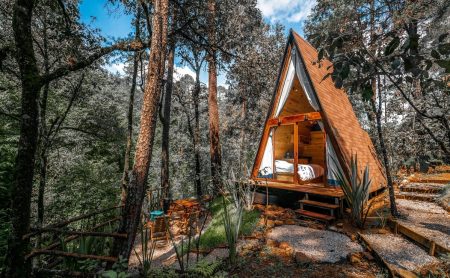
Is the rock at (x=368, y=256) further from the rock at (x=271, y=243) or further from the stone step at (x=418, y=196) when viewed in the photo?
the stone step at (x=418, y=196)

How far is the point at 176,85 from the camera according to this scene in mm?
12398

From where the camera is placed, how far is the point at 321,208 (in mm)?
4973

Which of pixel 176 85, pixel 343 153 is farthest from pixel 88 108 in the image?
pixel 343 153

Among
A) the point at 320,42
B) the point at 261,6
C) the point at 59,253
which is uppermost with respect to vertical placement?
the point at 261,6

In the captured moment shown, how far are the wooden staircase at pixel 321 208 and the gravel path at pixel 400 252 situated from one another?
0.99m

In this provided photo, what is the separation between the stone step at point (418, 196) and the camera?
5311 mm

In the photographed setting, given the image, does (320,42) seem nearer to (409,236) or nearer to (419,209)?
(409,236)

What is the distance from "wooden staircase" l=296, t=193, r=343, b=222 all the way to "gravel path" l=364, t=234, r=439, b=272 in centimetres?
99

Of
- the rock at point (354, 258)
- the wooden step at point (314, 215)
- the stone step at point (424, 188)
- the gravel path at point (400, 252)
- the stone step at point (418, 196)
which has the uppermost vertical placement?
the stone step at point (424, 188)

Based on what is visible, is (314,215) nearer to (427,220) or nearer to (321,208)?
(321,208)

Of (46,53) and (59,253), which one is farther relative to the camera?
(46,53)

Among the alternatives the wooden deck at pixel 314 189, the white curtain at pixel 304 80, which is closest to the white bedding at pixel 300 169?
the wooden deck at pixel 314 189

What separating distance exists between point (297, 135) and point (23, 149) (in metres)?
5.71

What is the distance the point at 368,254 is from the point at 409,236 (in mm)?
1054
